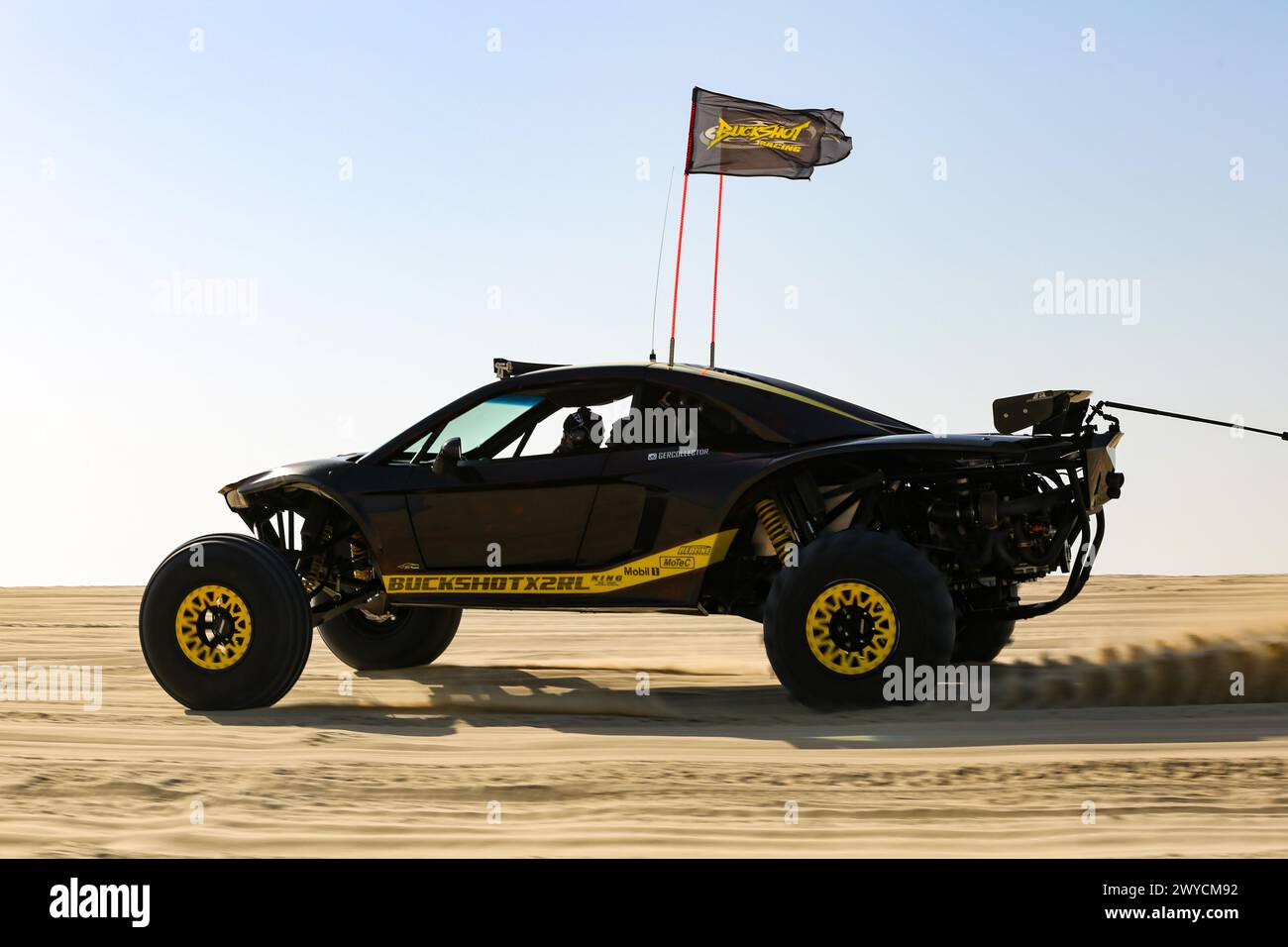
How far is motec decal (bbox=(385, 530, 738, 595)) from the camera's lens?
325 inches

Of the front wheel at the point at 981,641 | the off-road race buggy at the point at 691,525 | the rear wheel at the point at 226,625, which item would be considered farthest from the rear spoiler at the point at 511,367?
the front wheel at the point at 981,641

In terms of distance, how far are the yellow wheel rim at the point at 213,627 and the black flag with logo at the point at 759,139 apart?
18.1 ft

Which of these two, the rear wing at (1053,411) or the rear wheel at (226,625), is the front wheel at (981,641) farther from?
the rear wheel at (226,625)

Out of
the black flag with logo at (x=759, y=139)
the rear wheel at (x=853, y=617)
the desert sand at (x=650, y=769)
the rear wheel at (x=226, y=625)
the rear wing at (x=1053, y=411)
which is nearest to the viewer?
the desert sand at (x=650, y=769)

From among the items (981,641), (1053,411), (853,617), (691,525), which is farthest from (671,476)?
(981,641)

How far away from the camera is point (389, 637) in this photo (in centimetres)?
1080

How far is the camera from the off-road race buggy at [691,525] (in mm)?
7832

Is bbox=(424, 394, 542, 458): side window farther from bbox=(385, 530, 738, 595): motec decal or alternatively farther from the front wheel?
the front wheel

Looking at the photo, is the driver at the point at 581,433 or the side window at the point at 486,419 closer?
the driver at the point at 581,433

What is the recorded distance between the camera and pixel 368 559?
31.1 ft

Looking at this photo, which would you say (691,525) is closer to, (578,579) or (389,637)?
(578,579)

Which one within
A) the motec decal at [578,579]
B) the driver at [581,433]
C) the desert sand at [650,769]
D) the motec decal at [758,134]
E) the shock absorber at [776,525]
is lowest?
the desert sand at [650,769]

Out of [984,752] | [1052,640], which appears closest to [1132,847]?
[984,752]

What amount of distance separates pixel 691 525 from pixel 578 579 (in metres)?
0.72
